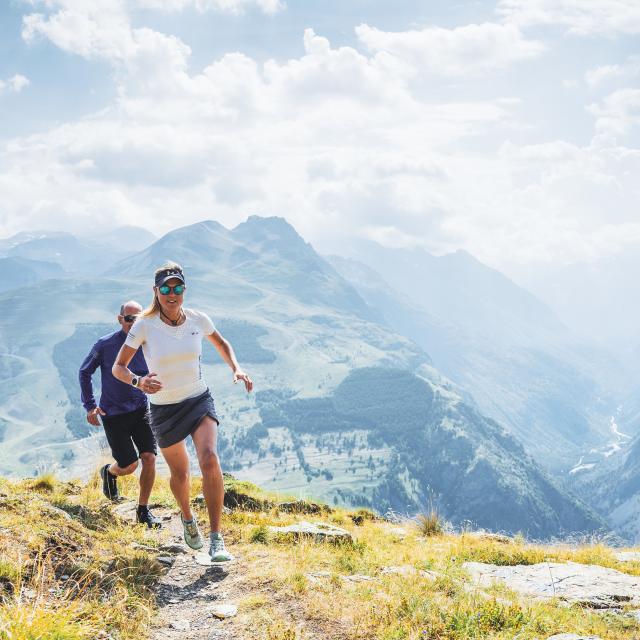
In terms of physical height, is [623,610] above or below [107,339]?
below

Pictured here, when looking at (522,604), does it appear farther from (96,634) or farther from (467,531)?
(467,531)

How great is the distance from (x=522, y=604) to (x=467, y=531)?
235 inches

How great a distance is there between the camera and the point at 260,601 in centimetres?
563

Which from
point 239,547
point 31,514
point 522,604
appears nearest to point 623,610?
point 522,604

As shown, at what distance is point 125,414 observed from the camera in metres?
9.52

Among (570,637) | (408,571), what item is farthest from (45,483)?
(570,637)

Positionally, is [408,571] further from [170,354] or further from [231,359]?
[170,354]

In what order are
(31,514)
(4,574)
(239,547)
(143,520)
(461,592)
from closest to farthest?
(4,574) < (461,592) < (31,514) < (239,547) < (143,520)

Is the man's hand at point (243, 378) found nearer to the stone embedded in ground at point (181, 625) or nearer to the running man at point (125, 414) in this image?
the running man at point (125, 414)

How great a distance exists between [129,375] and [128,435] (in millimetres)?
3180

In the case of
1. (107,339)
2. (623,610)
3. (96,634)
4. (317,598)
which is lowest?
(623,610)

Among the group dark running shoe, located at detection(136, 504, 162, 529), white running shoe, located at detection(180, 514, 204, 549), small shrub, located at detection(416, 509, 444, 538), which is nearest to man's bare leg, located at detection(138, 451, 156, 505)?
dark running shoe, located at detection(136, 504, 162, 529)

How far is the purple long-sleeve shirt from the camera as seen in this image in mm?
9438

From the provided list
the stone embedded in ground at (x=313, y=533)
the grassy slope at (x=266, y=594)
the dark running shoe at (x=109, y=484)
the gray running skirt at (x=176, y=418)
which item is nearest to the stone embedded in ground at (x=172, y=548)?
the grassy slope at (x=266, y=594)
